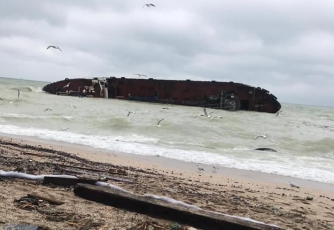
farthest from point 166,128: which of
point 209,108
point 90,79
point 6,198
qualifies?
point 90,79

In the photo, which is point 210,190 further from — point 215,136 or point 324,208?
point 215,136

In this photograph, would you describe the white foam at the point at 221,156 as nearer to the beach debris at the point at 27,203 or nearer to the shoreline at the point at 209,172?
the shoreline at the point at 209,172

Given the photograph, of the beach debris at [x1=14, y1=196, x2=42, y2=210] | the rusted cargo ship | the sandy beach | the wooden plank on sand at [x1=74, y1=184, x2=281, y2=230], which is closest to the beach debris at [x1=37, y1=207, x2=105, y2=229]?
the sandy beach

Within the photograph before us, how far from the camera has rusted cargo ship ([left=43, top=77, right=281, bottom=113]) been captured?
113 feet

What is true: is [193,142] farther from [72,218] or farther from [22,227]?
[22,227]

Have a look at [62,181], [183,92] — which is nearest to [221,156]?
[62,181]

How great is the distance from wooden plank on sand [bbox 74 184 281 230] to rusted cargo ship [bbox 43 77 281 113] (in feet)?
99.4

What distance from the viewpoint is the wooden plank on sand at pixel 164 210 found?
348 cm

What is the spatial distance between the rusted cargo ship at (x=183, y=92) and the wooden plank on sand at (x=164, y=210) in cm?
3030

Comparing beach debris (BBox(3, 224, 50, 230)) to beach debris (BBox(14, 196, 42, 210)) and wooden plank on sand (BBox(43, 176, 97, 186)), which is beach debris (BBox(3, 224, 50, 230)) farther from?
wooden plank on sand (BBox(43, 176, 97, 186))

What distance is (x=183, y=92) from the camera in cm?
3569

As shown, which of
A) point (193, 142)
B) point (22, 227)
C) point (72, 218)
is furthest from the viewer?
point (193, 142)

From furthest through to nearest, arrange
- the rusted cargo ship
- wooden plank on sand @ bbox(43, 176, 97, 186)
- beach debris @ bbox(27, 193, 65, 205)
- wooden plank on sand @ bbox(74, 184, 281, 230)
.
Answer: the rusted cargo ship < wooden plank on sand @ bbox(43, 176, 97, 186) < beach debris @ bbox(27, 193, 65, 205) < wooden plank on sand @ bbox(74, 184, 281, 230)

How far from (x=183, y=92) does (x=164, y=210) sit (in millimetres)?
32131
